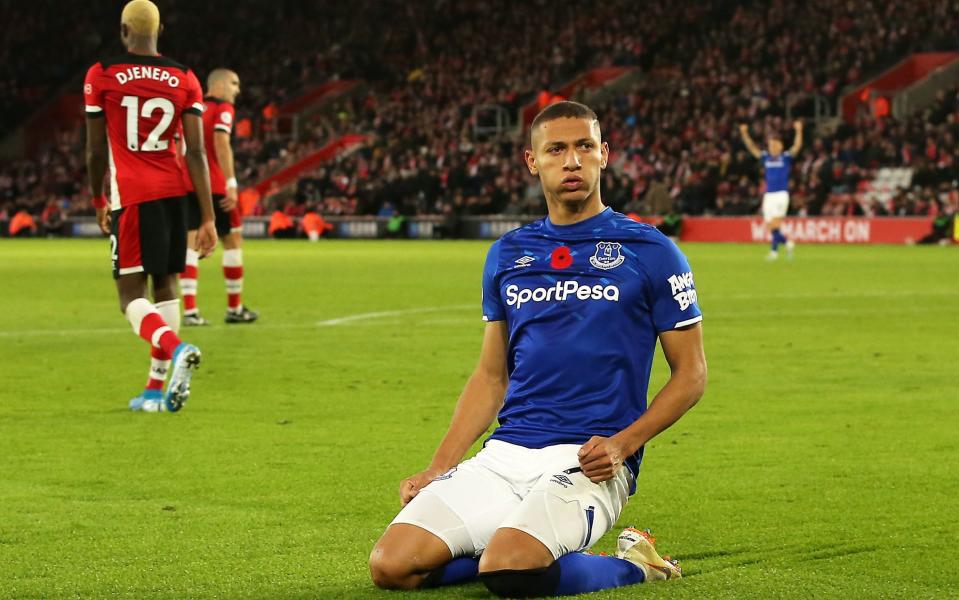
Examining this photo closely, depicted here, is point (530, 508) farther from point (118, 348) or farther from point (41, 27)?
point (41, 27)

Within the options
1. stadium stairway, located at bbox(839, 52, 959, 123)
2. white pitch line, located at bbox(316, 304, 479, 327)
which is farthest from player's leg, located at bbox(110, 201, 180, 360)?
stadium stairway, located at bbox(839, 52, 959, 123)

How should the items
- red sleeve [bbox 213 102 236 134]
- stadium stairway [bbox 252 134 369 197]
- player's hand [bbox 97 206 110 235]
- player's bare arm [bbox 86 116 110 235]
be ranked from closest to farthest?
player's bare arm [bbox 86 116 110 235] < player's hand [bbox 97 206 110 235] < red sleeve [bbox 213 102 236 134] < stadium stairway [bbox 252 134 369 197]

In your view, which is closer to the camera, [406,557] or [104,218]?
[406,557]

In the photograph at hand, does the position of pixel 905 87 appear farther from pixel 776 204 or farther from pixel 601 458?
pixel 601 458

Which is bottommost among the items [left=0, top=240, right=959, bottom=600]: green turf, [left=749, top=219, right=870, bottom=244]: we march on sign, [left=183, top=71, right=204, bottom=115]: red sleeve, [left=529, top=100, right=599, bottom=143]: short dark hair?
[left=749, top=219, right=870, bottom=244]: we march on sign

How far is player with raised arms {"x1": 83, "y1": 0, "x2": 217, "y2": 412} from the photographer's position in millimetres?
8773

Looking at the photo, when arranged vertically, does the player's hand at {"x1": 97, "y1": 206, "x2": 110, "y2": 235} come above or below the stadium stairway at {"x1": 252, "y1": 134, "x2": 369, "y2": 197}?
above

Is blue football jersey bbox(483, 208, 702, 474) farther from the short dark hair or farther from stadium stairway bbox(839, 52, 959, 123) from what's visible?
stadium stairway bbox(839, 52, 959, 123)

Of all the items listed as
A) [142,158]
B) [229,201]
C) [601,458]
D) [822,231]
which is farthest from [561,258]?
[822,231]

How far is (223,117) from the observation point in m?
14.3

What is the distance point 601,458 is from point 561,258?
2.18 ft

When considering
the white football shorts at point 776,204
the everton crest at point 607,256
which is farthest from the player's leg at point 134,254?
the white football shorts at point 776,204

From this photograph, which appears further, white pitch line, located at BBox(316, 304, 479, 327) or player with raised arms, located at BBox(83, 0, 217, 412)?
white pitch line, located at BBox(316, 304, 479, 327)

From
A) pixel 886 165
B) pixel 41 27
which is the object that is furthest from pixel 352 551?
pixel 41 27
